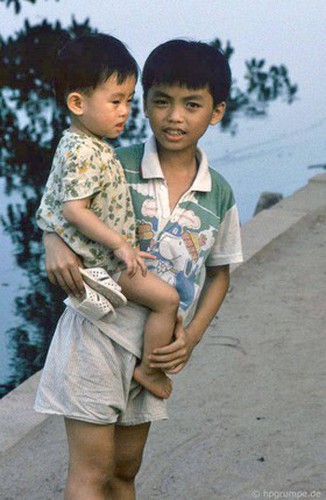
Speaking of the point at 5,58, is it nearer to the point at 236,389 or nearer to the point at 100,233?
the point at 236,389

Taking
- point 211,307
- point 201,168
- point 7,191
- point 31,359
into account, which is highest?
point 201,168

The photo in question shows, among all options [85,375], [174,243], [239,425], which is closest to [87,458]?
[85,375]

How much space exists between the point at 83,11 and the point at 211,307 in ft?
34.0

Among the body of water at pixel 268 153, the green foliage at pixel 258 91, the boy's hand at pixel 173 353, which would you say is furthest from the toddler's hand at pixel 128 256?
the green foliage at pixel 258 91

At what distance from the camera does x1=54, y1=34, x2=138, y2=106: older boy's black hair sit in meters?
2.74

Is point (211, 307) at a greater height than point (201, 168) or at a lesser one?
lesser

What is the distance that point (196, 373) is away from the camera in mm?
4621

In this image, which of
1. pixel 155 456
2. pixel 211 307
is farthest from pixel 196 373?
pixel 211 307

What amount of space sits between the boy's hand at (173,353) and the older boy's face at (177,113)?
0.45 meters

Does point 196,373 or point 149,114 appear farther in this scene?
point 196,373

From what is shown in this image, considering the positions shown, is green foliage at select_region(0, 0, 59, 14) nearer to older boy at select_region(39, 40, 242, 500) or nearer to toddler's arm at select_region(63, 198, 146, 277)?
older boy at select_region(39, 40, 242, 500)

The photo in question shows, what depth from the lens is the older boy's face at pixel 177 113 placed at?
9.38ft

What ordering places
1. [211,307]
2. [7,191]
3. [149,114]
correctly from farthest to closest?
[7,191] < [211,307] < [149,114]

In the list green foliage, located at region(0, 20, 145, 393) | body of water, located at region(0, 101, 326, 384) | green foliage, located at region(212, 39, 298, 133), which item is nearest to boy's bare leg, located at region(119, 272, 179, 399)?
green foliage, located at region(0, 20, 145, 393)
